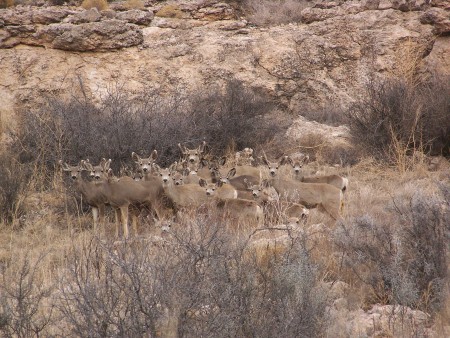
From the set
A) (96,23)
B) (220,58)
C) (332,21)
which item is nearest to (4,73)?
(96,23)

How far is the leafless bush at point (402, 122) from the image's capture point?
15.4m

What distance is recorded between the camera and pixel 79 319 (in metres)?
6.61

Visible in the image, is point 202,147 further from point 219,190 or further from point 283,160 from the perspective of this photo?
point 219,190

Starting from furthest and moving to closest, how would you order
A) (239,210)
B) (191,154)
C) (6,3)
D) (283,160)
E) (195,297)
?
(6,3) → (283,160) → (191,154) → (239,210) → (195,297)

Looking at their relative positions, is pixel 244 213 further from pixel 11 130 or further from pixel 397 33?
pixel 397 33

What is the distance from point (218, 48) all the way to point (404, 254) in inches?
458

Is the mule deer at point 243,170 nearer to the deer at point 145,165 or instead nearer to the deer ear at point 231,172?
the deer ear at point 231,172

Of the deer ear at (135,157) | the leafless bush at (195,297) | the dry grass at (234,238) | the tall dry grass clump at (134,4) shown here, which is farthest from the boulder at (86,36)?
the leafless bush at (195,297)

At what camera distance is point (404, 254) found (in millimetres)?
8625

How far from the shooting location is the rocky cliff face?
1842cm

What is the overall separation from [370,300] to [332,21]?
13.3 meters

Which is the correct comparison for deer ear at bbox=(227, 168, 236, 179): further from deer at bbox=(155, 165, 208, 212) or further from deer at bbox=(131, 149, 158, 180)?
deer at bbox=(131, 149, 158, 180)

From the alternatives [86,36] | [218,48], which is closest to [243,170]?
[218,48]

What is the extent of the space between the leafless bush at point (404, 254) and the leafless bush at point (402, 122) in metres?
6.06
